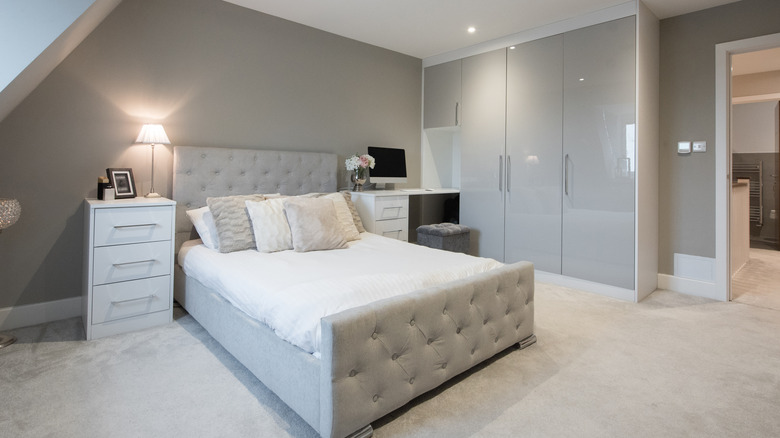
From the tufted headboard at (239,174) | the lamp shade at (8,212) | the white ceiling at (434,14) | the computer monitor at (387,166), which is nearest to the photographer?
the lamp shade at (8,212)

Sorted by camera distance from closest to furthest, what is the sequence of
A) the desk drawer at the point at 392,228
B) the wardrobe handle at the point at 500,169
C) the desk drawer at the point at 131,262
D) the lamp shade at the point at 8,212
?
the lamp shade at the point at 8,212
the desk drawer at the point at 131,262
the desk drawer at the point at 392,228
the wardrobe handle at the point at 500,169

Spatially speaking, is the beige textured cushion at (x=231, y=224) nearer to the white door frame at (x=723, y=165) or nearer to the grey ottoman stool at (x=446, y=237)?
the grey ottoman stool at (x=446, y=237)

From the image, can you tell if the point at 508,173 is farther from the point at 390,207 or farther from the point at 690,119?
the point at 690,119

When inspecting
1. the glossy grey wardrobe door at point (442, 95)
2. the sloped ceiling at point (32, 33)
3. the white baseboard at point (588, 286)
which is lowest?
the white baseboard at point (588, 286)

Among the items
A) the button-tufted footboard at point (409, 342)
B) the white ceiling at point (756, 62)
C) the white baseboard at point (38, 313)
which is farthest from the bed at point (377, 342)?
the white ceiling at point (756, 62)

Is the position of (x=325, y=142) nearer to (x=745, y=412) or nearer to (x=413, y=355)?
(x=413, y=355)

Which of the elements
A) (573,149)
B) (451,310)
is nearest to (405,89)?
(573,149)

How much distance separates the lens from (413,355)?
1.73 m

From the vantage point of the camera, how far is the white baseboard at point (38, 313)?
2.64m

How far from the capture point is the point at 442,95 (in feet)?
15.7

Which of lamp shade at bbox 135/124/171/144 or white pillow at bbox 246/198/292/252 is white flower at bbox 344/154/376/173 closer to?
white pillow at bbox 246/198/292/252

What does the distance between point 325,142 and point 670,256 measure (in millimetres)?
3378

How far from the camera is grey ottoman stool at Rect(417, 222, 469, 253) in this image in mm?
4148

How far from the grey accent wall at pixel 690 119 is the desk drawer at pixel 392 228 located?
235cm
